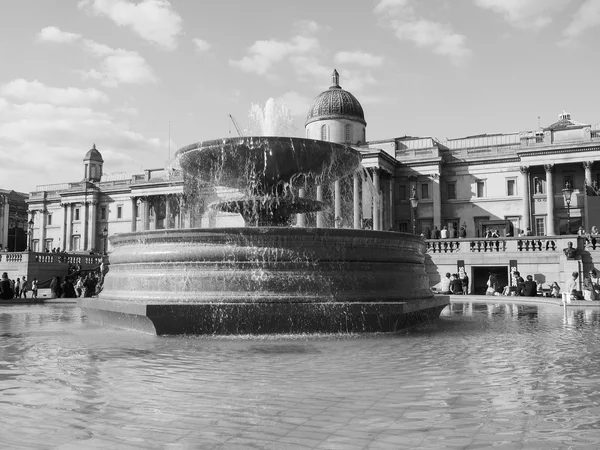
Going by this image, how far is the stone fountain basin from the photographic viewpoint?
7703 mm

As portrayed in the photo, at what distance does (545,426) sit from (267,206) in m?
8.48

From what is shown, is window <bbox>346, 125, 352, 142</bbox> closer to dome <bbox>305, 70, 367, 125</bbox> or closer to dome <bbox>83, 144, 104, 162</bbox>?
dome <bbox>305, 70, 367, 125</bbox>

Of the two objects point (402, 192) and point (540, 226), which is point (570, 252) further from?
point (402, 192)

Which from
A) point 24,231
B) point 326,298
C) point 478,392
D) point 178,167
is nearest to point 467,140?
point 178,167

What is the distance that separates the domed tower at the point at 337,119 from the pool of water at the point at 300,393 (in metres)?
48.3

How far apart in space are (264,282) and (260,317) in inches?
24.3

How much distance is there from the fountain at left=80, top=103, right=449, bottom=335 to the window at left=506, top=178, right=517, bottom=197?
1780 inches

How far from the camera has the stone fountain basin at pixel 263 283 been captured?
25.3 feet

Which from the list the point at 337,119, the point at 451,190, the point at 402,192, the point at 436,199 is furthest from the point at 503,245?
the point at 337,119

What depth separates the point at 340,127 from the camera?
54.7m

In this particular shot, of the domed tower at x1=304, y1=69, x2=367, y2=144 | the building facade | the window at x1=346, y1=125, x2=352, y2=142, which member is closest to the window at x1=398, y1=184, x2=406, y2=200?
the building facade

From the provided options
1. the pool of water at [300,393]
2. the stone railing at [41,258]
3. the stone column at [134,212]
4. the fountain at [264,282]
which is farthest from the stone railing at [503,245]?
the stone column at [134,212]

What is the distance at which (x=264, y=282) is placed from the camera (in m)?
8.17

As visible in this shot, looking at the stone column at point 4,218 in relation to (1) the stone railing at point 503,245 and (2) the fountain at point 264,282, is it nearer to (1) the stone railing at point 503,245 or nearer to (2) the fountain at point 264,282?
(1) the stone railing at point 503,245
